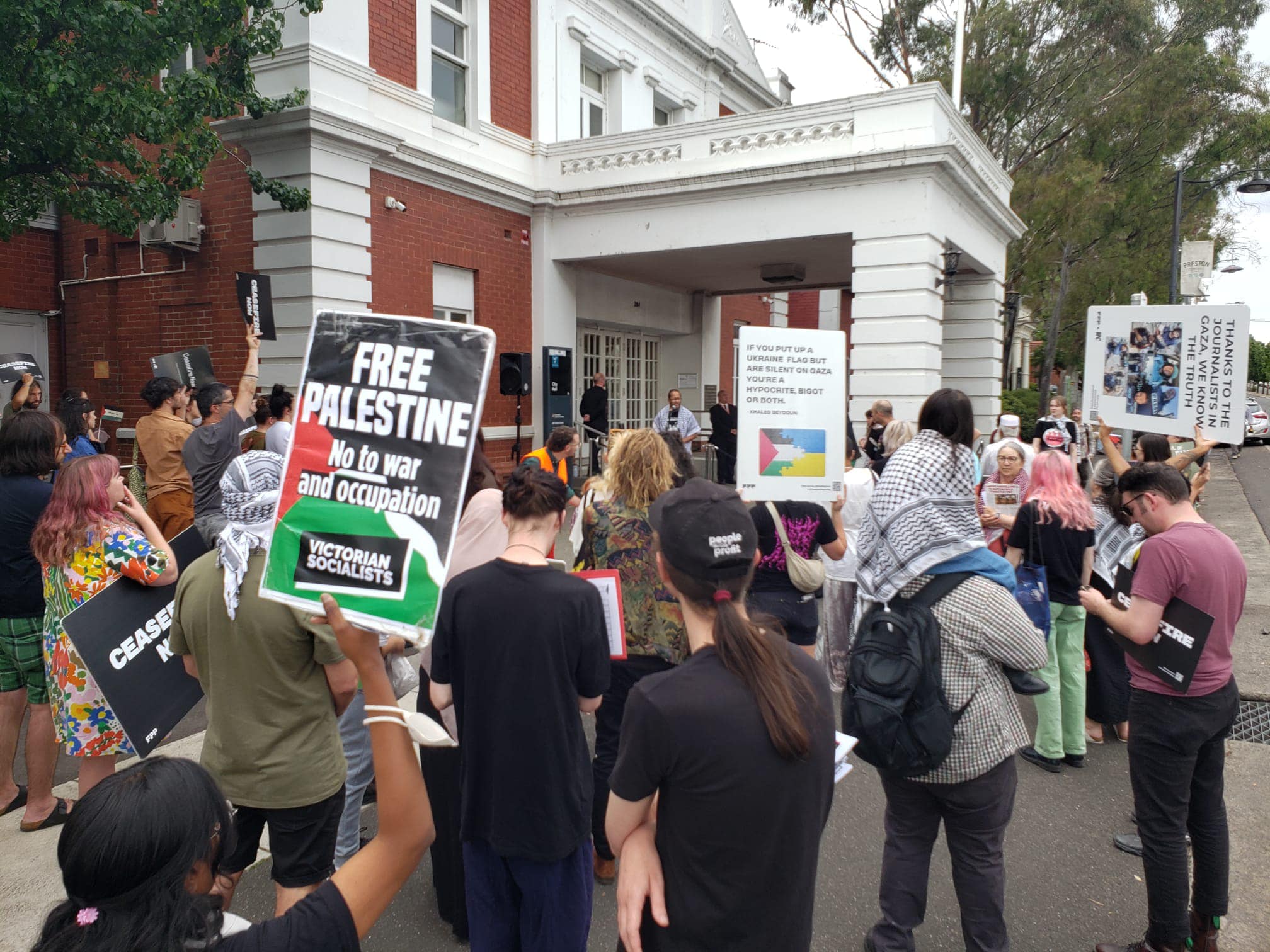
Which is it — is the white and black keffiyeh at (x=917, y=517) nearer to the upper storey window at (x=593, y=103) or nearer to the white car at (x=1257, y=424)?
the upper storey window at (x=593, y=103)

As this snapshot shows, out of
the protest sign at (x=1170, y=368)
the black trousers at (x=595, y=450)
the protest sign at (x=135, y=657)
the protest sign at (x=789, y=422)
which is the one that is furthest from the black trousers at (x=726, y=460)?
the protest sign at (x=135, y=657)

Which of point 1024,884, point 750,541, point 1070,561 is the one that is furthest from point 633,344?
point 750,541

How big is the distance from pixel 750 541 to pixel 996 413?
17.9 metres

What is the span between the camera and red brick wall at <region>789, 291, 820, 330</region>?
1074 inches

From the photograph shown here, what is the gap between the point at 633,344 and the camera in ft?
64.9

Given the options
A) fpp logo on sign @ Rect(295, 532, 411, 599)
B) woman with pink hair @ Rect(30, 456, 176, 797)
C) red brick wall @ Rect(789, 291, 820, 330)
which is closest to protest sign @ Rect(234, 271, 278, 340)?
woman with pink hair @ Rect(30, 456, 176, 797)

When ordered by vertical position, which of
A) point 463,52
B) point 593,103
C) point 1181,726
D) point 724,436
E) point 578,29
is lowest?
point 1181,726

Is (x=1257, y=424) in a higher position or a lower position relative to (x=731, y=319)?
lower

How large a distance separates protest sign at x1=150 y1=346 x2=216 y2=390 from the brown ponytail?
323 inches

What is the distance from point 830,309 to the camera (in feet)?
89.9

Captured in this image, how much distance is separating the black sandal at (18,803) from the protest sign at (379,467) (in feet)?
12.4

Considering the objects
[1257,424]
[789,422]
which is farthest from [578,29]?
[1257,424]

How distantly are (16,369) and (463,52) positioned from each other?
9.14 metres

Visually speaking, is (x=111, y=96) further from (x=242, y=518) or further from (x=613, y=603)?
(x=613, y=603)
